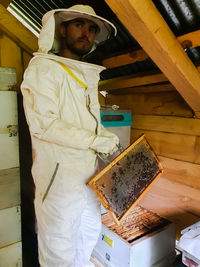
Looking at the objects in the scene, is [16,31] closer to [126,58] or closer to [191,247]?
[126,58]

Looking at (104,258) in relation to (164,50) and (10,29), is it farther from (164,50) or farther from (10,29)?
(10,29)

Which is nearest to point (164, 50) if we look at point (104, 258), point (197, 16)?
point (197, 16)

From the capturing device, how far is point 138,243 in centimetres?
142

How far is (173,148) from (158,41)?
1.03 meters

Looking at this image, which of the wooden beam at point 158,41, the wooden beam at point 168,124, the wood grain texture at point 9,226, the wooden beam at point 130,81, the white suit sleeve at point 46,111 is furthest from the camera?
the wooden beam at point 168,124

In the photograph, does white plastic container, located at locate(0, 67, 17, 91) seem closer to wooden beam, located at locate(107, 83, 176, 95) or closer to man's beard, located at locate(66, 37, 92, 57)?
man's beard, located at locate(66, 37, 92, 57)

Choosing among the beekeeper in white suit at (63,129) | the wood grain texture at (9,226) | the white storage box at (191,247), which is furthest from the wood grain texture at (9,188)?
the white storage box at (191,247)

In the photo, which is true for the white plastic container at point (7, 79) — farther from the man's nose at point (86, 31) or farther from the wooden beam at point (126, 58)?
the wooden beam at point (126, 58)

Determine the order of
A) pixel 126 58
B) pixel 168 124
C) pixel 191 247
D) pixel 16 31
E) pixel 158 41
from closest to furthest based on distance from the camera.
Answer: pixel 158 41
pixel 191 247
pixel 126 58
pixel 16 31
pixel 168 124

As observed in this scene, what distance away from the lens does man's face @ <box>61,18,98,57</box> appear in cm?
133

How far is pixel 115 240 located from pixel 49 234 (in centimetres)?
52

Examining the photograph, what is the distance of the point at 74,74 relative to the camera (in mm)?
1271

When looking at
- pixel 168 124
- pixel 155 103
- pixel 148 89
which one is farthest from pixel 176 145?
pixel 148 89

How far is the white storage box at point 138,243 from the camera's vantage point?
1440 millimetres
